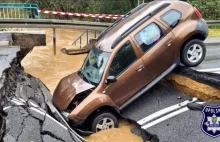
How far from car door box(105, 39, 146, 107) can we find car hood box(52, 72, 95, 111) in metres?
0.56

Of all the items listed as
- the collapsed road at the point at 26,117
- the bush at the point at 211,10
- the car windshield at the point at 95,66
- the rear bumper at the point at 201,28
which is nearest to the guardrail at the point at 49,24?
the collapsed road at the point at 26,117

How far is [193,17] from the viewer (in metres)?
8.19

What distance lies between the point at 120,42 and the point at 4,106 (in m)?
3.06

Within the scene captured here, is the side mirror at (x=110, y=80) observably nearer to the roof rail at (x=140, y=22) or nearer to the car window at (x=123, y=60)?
the car window at (x=123, y=60)

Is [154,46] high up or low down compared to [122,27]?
down

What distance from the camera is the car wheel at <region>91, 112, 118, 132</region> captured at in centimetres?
732

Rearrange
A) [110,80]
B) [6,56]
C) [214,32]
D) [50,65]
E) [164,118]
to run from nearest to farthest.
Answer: [164,118], [110,80], [6,56], [50,65], [214,32]

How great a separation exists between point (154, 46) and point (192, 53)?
3.48ft

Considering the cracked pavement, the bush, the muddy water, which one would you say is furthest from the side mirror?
the bush

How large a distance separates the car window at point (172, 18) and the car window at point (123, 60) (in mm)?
1105

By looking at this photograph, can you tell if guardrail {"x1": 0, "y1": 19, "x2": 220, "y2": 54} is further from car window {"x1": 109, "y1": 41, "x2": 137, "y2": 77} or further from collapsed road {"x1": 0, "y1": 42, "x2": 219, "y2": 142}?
car window {"x1": 109, "y1": 41, "x2": 137, "y2": 77}

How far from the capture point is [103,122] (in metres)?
7.38

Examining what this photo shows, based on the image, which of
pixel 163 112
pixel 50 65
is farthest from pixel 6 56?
pixel 50 65

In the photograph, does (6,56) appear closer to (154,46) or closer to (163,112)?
(154,46)
